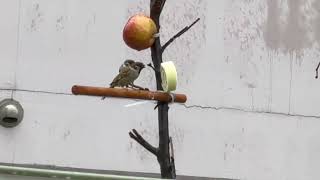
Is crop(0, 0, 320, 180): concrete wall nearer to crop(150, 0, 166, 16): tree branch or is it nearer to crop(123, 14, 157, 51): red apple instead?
crop(150, 0, 166, 16): tree branch

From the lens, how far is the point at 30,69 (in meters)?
6.36

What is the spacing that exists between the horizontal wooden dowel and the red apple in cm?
27

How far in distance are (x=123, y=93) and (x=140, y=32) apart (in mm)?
360

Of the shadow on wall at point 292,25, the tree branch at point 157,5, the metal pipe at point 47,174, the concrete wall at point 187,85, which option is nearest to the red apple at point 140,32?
the tree branch at point 157,5

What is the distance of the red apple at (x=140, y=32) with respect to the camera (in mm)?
3012

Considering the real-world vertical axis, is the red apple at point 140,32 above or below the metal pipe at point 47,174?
above

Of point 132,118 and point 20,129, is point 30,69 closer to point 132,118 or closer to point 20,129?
point 20,129

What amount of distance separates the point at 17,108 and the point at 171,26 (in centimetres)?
193

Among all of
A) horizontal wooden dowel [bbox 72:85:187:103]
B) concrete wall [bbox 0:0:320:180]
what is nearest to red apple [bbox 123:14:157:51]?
horizontal wooden dowel [bbox 72:85:187:103]

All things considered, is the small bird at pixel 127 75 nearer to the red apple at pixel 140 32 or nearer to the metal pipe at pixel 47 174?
the red apple at pixel 140 32

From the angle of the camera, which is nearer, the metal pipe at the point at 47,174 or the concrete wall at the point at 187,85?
the metal pipe at the point at 47,174

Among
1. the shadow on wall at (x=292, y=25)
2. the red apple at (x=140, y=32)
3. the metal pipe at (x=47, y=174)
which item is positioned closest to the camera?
the metal pipe at (x=47, y=174)

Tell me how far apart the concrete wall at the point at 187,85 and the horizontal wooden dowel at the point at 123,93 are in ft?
11.9

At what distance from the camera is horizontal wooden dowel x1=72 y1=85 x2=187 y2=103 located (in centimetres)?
271
